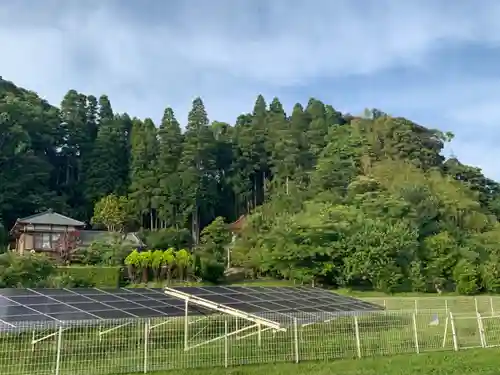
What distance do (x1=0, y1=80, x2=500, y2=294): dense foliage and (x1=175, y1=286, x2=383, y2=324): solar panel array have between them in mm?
17767

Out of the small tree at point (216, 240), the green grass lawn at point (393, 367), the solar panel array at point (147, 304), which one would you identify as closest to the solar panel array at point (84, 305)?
the solar panel array at point (147, 304)

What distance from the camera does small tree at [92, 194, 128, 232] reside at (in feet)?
147

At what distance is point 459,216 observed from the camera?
41969 mm

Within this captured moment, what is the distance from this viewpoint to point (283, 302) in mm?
12305

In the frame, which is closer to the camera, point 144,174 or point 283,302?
point 283,302

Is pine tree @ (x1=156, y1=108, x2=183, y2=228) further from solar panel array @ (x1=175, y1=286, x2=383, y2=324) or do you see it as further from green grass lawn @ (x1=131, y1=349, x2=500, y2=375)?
green grass lawn @ (x1=131, y1=349, x2=500, y2=375)

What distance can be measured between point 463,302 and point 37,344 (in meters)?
19.7

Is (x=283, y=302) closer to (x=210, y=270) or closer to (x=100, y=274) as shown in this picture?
(x=100, y=274)

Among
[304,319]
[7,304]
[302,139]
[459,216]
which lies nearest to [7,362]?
[7,304]

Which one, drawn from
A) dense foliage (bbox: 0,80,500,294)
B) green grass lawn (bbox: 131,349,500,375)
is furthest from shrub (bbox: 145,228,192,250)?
green grass lawn (bbox: 131,349,500,375)

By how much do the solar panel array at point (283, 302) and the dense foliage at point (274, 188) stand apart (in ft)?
58.3

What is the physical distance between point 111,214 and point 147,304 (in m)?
35.5

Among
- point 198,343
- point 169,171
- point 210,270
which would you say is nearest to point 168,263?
point 210,270

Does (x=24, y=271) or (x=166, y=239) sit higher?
(x=166, y=239)
